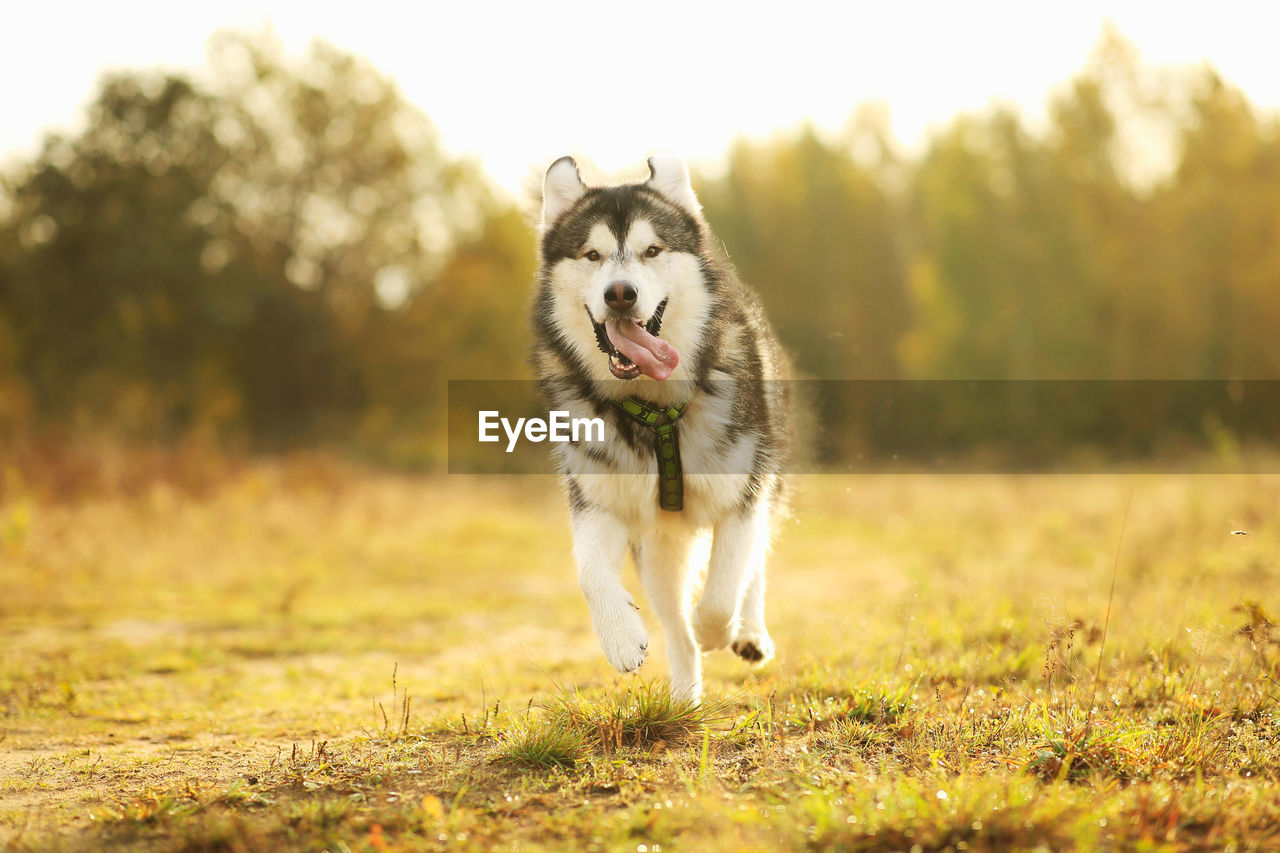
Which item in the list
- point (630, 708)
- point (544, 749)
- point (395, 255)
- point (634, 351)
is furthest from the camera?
point (395, 255)

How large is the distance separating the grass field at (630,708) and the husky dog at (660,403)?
0.44 metres

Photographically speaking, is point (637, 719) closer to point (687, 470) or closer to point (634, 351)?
point (687, 470)

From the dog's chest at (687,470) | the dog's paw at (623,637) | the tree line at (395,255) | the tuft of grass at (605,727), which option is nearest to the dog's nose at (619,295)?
the dog's chest at (687,470)

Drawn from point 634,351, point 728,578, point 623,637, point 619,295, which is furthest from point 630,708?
point 619,295

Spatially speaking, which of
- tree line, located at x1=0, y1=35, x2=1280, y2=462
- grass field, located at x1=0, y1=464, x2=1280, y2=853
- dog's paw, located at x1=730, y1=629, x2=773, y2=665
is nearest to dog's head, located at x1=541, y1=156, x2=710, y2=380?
dog's paw, located at x1=730, y1=629, x2=773, y2=665

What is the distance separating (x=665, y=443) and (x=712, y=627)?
0.79 meters

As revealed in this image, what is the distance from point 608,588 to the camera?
3.59m

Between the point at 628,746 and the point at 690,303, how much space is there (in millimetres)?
1853

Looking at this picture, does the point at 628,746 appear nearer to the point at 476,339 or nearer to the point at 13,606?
the point at 13,606

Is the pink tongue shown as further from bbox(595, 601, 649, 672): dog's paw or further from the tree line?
the tree line

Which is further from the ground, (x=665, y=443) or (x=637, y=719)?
(x=665, y=443)

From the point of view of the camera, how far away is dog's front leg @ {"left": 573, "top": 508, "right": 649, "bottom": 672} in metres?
3.42

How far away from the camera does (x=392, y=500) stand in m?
13.6

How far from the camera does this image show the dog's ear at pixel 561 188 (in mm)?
4320
